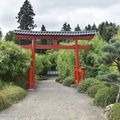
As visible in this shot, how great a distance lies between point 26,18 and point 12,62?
2945 centimetres

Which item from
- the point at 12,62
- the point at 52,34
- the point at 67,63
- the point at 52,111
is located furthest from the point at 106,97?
the point at 67,63

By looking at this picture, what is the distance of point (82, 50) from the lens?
2180 centimetres

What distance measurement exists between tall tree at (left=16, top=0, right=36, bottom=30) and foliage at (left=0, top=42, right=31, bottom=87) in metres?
28.1

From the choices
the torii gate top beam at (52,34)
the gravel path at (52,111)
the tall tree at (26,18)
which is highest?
the tall tree at (26,18)

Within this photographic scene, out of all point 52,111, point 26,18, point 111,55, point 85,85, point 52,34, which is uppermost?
point 26,18

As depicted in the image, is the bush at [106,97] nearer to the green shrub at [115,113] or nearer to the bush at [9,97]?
the green shrub at [115,113]

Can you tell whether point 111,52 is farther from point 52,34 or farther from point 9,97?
point 52,34

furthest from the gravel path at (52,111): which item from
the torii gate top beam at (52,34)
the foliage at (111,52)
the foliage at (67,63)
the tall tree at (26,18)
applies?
the tall tree at (26,18)

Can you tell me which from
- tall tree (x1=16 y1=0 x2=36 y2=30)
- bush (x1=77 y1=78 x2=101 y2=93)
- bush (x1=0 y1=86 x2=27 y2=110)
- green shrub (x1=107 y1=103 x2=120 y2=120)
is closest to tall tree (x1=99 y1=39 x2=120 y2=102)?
green shrub (x1=107 y1=103 x2=120 y2=120)

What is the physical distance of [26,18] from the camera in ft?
149

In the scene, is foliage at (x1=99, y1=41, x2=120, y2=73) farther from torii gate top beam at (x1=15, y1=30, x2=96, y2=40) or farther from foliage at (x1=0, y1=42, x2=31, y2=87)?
torii gate top beam at (x1=15, y1=30, x2=96, y2=40)

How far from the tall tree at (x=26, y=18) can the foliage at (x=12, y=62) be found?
28.1 metres

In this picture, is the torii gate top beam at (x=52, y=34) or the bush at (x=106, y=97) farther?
the torii gate top beam at (x=52, y=34)

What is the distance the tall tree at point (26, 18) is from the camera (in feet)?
149
